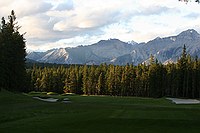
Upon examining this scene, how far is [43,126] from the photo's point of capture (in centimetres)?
2528

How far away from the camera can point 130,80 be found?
137125mm

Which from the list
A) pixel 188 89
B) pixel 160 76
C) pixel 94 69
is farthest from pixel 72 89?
pixel 188 89

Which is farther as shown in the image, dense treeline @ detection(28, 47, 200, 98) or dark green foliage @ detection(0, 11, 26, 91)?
dense treeline @ detection(28, 47, 200, 98)

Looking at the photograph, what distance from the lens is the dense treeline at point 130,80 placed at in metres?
119

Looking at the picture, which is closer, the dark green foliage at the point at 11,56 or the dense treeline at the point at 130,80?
the dark green foliage at the point at 11,56

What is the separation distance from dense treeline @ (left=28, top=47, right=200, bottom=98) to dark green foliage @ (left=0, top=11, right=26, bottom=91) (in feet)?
192

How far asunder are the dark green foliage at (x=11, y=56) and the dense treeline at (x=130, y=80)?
58.4 m

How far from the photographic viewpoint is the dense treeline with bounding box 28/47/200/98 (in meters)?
119

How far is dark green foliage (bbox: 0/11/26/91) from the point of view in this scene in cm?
7300

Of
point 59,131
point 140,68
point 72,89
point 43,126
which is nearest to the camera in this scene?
point 59,131

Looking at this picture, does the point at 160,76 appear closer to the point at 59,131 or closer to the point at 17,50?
the point at 17,50

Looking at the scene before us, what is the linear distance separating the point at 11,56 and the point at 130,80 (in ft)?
229

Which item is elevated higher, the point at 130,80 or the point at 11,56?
the point at 11,56

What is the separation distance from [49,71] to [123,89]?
39562mm
